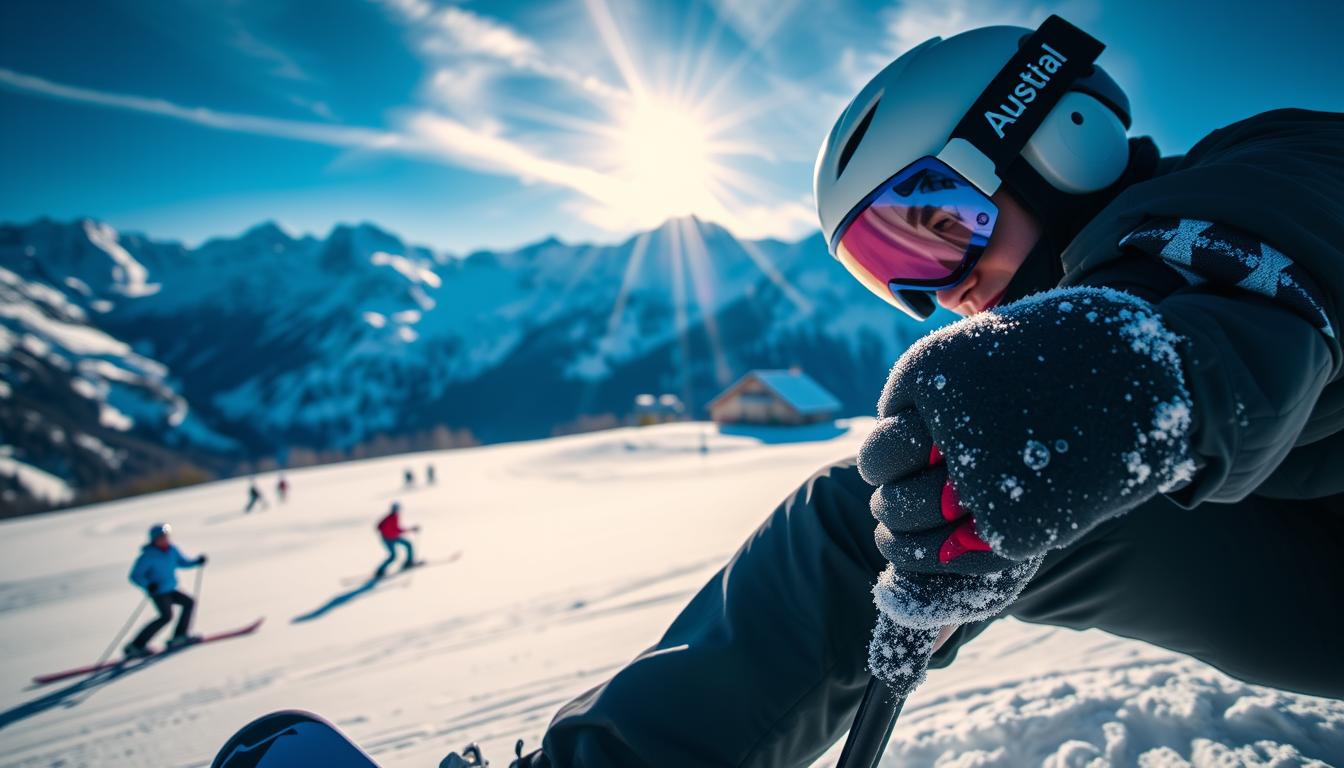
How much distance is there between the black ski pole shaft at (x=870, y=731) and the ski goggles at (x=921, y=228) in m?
1.27

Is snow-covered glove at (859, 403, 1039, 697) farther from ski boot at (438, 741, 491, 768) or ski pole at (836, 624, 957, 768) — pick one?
ski boot at (438, 741, 491, 768)

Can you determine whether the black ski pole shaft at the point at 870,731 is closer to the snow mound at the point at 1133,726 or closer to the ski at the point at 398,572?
the snow mound at the point at 1133,726

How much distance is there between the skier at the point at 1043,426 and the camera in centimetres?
75

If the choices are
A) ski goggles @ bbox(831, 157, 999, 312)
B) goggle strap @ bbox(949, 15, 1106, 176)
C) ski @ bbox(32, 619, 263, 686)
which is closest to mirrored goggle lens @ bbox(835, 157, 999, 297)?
ski goggles @ bbox(831, 157, 999, 312)

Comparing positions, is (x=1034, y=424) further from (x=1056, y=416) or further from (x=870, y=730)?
(x=870, y=730)

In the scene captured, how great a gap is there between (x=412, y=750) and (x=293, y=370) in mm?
198241

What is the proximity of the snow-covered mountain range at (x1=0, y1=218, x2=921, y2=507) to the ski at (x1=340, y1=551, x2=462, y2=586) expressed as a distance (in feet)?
278

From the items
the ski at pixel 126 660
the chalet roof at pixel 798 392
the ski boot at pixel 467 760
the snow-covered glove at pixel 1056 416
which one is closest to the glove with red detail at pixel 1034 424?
the snow-covered glove at pixel 1056 416

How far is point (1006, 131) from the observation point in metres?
1.63

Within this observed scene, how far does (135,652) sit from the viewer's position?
7.03m

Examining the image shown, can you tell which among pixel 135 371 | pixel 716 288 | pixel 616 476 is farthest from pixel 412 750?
pixel 135 371

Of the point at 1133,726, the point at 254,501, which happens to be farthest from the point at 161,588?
the point at 254,501

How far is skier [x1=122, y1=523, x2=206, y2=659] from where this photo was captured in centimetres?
711

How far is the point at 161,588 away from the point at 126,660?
2.96 ft
